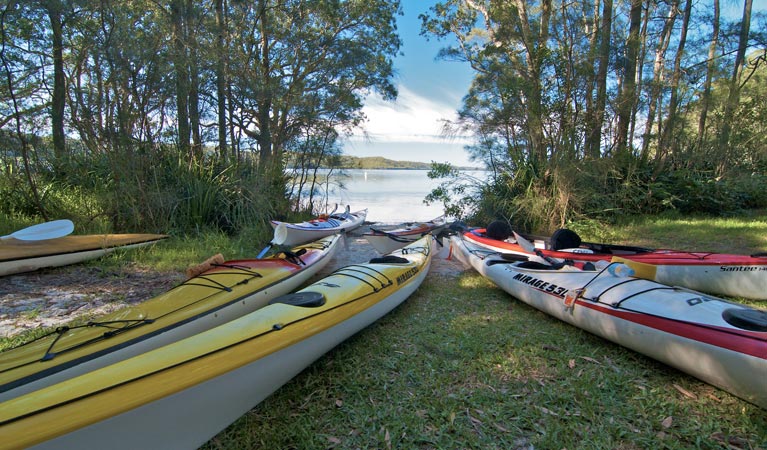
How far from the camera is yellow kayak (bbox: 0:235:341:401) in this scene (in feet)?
6.44

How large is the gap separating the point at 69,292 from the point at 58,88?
4.57m

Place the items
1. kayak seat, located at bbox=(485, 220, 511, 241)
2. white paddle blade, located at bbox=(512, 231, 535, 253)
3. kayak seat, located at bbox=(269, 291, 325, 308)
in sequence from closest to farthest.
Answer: kayak seat, located at bbox=(269, 291, 325, 308) < white paddle blade, located at bbox=(512, 231, 535, 253) < kayak seat, located at bbox=(485, 220, 511, 241)

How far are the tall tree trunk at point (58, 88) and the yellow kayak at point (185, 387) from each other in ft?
21.5

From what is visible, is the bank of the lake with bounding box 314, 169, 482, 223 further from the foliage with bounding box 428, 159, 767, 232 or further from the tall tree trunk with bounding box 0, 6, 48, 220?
the tall tree trunk with bounding box 0, 6, 48, 220

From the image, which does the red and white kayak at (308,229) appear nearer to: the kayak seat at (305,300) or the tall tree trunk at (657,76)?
the kayak seat at (305,300)

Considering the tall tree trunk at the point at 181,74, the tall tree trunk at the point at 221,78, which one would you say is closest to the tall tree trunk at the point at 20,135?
the tall tree trunk at the point at 181,74

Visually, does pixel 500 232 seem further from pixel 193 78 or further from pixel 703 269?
pixel 193 78

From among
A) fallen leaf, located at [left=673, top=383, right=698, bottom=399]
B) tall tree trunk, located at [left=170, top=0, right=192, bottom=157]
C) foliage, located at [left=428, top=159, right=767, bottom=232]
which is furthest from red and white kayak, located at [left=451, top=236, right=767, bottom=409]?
tall tree trunk, located at [left=170, top=0, right=192, bottom=157]

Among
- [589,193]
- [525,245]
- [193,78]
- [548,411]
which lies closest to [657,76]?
[589,193]

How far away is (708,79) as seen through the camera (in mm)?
8766

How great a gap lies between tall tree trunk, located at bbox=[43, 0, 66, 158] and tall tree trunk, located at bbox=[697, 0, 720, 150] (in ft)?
42.8

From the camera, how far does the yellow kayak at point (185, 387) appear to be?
4.25 feet

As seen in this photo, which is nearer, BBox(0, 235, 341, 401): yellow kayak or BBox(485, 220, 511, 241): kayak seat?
BBox(0, 235, 341, 401): yellow kayak

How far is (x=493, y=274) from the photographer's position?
13.8 ft
